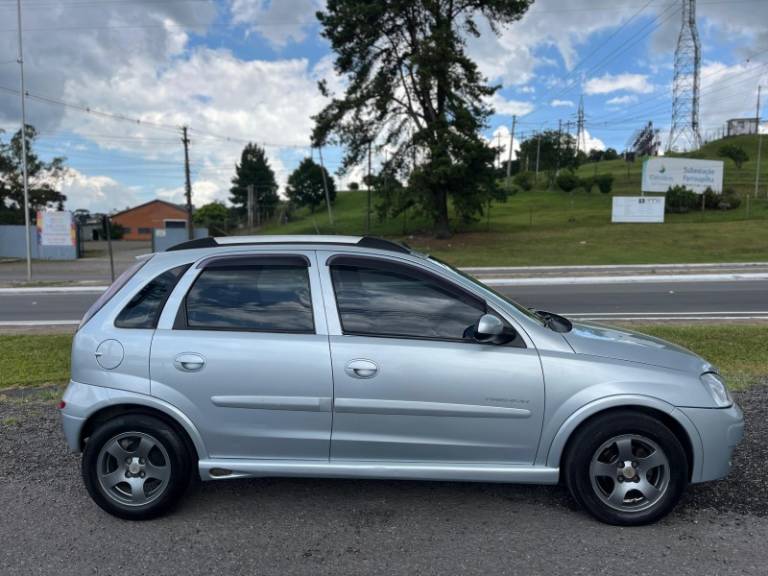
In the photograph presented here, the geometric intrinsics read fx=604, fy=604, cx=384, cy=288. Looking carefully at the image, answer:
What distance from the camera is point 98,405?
363 centimetres

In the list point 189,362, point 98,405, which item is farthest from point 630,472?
point 98,405

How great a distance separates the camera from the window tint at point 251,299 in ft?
12.1

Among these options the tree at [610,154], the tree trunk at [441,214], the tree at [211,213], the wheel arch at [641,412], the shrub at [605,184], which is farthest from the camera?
the tree at [610,154]

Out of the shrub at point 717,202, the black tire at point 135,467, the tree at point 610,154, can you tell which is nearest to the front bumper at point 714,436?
the black tire at point 135,467

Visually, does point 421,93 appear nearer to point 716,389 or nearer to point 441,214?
point 441,214

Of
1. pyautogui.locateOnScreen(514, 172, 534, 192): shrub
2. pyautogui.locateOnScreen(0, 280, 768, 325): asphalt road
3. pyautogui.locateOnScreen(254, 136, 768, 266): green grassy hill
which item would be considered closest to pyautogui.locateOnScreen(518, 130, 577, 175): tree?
pyautogui.locateOnScreen(514, 172, 534, 192): shrub

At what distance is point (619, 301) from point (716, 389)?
10.7m

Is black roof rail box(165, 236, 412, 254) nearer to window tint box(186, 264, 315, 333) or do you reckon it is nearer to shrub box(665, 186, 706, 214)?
window tint box(186, 264, 315, 333)

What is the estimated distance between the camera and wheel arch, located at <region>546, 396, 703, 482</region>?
3.41 m

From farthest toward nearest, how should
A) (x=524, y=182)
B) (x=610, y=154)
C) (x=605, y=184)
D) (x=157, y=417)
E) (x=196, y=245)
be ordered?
(x=610, y=154) → (x=524, y=182) → (x=605, y=184) → (x=196, y=245) → (x=157, y=417)

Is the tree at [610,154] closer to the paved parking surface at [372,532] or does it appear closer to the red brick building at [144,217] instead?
the red brick building at [144,217]

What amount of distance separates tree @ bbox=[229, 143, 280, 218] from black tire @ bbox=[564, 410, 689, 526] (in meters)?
104

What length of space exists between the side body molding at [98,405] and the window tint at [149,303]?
0.42 m

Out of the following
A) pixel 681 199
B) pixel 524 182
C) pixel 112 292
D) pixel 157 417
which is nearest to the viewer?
pixel 157 417
